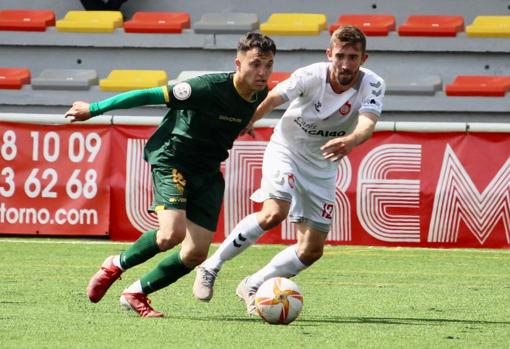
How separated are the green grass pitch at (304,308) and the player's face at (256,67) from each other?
1400mm

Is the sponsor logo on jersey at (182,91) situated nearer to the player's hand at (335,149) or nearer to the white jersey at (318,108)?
the white jersey at (318,108)

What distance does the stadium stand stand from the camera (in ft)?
54.6

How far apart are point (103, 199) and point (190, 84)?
20.0 ft

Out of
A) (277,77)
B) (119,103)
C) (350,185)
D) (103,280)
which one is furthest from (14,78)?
(119,103)

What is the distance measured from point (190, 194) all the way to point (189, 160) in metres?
0.21

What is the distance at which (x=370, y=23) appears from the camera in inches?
690

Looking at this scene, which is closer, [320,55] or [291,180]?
[291,180]

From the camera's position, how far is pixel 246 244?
7.76 meters

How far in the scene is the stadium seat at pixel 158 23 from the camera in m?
17.9

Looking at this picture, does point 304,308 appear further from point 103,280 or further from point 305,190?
point 103,280

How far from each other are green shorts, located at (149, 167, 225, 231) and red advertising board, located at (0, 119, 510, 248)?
5.53m

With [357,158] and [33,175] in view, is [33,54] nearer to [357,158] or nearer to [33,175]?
[33,175]

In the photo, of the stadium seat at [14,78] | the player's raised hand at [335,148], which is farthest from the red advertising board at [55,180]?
the player's raised hand at [335,148]

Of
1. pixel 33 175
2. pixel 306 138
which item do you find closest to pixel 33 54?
pixel 33 175
